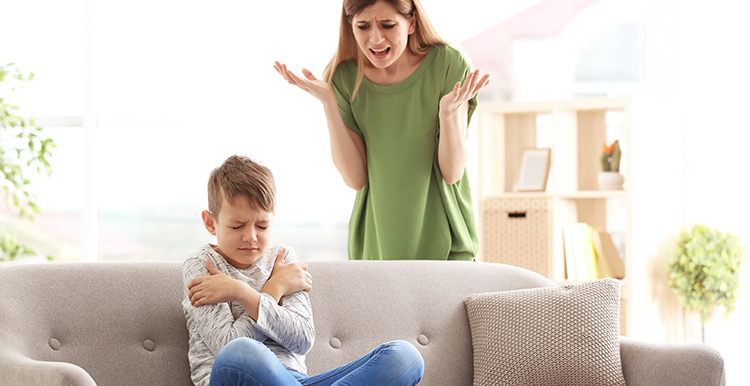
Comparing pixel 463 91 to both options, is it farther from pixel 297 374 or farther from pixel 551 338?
pixel 297 374

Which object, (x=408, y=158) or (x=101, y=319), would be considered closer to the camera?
(x=101, y=319)

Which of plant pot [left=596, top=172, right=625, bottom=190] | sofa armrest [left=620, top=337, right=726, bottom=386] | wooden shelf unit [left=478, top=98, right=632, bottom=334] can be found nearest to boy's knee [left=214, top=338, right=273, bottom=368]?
sofa armrest [left=620, top=337, right=726, bottom=386]

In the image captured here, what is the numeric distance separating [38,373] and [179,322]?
1.63 ft

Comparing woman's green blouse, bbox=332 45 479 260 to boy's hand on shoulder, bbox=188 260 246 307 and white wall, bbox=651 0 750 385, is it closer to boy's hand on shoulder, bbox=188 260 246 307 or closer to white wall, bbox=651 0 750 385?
boy's hand on shoulder, bbox=188 260 246 307

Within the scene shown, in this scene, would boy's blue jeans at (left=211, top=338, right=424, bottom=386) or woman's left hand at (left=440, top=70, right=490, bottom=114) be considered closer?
boy's blue jeans at (left=211, top=338, right=424, bottom=386)

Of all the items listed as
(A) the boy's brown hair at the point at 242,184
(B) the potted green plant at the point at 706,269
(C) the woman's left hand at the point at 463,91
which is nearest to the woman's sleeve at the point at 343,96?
(C) the woman's left hand at the point at 463,91

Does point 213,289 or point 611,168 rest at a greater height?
point 611,168

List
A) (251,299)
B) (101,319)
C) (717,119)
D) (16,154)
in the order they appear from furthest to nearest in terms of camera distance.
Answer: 1. (16,154)
2. (717,119)
3. (101,319)
4. (251,299)

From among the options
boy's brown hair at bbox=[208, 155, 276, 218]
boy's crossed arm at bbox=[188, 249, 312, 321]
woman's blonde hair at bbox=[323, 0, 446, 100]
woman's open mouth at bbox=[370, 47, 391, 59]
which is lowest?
boy's crossed arm at bbox=[188, 249, 312, 321]

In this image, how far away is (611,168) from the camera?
4398 millimetres

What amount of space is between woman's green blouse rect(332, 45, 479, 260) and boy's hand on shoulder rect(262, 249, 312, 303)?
0.51 metres

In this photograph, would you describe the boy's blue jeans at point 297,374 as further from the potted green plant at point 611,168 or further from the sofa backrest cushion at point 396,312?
the potted green plant at point 611,168

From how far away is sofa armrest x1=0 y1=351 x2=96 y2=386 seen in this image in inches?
66.7

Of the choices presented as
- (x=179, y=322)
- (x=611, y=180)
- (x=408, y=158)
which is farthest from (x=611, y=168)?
(x=179, y=322)
